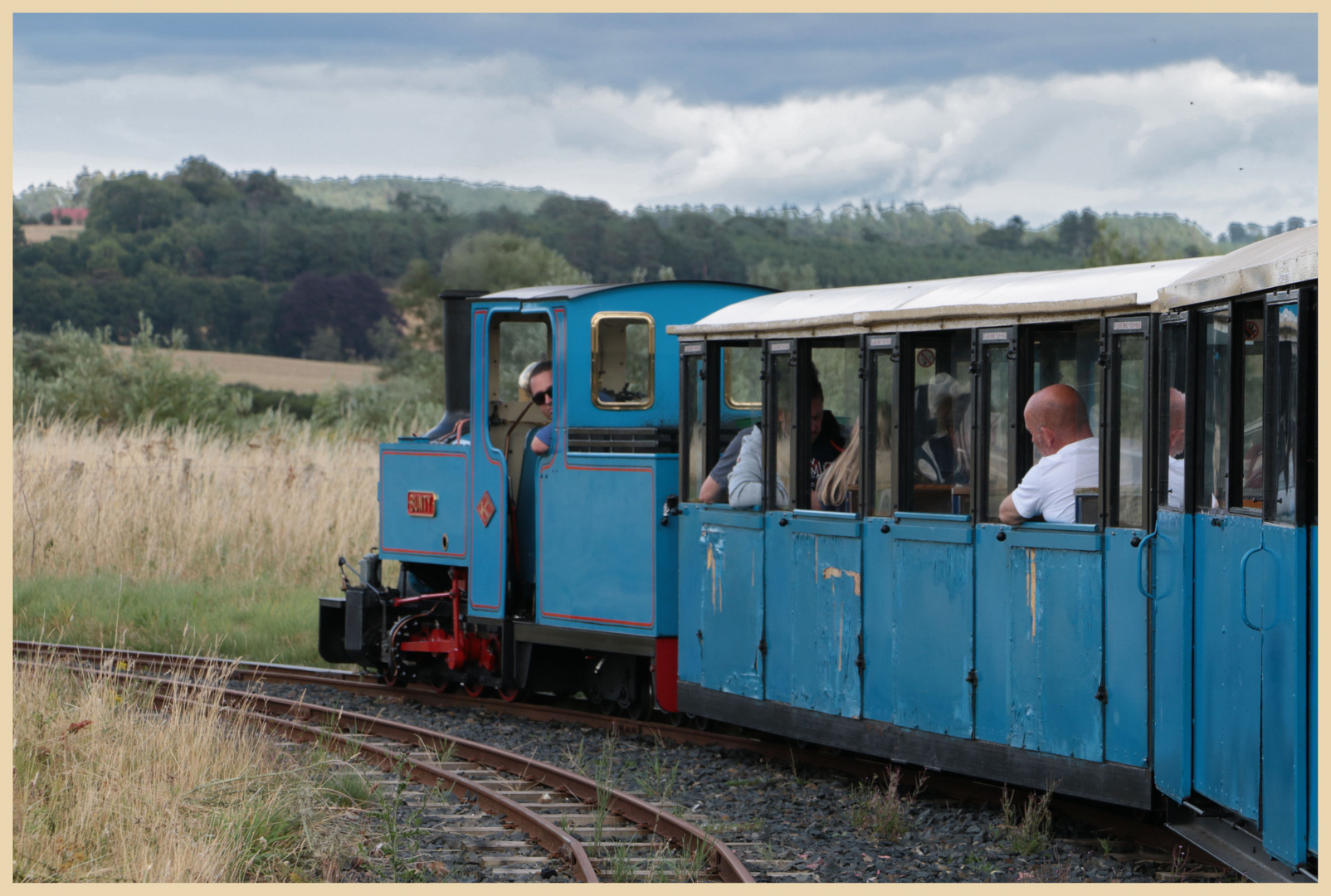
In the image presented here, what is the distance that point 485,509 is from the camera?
11.1 meters

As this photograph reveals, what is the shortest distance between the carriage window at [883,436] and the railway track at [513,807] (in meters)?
1.95

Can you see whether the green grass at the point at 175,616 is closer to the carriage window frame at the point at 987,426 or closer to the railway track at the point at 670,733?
the railway track at the point at 670,733

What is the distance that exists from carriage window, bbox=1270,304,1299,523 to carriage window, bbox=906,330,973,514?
207 cm

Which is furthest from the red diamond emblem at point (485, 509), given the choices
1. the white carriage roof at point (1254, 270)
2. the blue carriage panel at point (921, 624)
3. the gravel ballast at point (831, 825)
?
the white carriage roof at point (1254, 270)

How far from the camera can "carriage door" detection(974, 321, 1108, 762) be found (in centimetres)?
684

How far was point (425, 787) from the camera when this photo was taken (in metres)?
8.49

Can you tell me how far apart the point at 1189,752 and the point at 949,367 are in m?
2.29

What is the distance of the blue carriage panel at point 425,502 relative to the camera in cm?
→ 1136

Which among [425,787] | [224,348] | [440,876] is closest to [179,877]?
[440,876]

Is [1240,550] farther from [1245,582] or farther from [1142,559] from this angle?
[1142,559]

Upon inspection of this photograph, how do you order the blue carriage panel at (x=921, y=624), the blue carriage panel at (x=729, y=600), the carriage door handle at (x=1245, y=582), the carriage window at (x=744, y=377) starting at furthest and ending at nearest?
1. the carriage window at (x=744, y=377)
2. the blue carriage panel at (x=729, y=600)
3. the blue carriage panel at (x=921, y=624)
4. the carriage door handle at (x=1245, y=582)

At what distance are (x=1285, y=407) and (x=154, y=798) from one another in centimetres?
518

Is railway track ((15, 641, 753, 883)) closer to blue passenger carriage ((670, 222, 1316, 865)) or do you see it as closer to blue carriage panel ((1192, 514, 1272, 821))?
blue passenger carriage ((670, 222, 1316, 865))

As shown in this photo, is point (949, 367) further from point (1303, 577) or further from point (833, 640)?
point (1303, 577)
